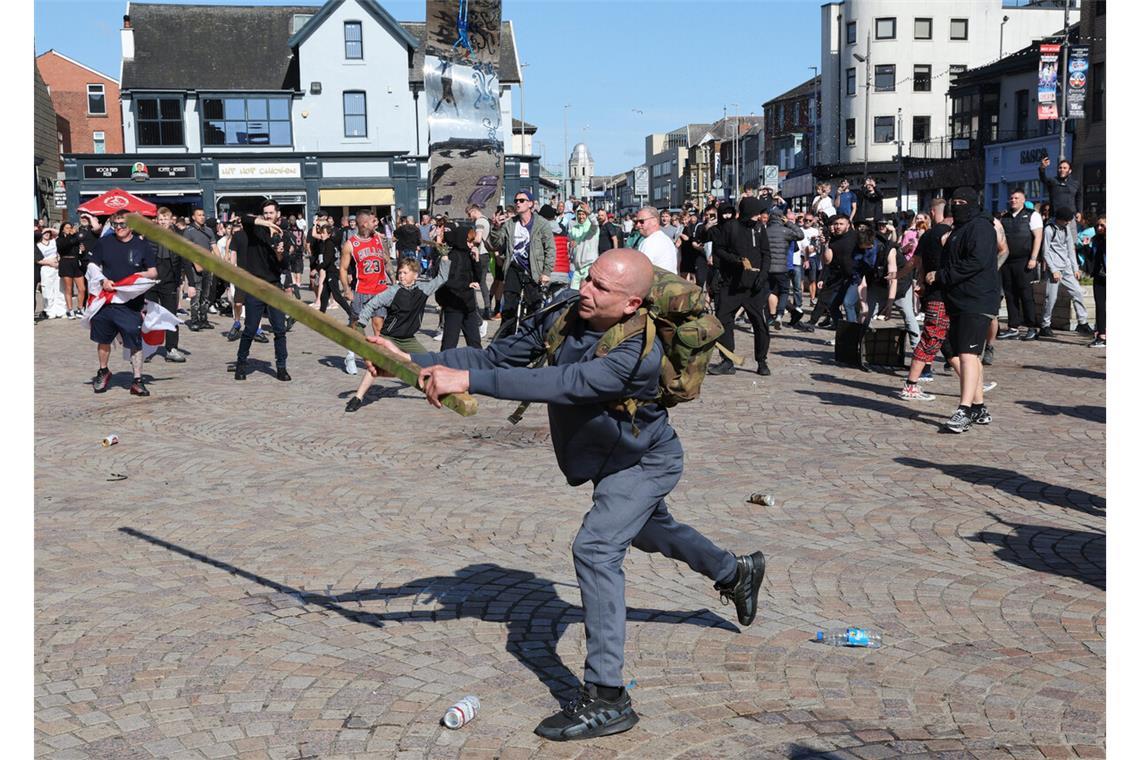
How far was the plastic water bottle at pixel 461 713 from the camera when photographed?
4.41 metres

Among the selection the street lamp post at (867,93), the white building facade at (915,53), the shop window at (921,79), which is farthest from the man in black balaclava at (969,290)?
the shop window at (921,79)

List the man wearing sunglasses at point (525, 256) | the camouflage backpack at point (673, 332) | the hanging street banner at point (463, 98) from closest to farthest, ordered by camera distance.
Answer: the camouflage backpack at point (673, 332) < the hanging street banner at point (463, 98) < the man wearing sunglasses at point (525, 256)

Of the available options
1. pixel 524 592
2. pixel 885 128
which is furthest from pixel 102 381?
pixel 885 128

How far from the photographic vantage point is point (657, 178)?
177375 mm

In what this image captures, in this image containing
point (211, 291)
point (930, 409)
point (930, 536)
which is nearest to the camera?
point (930, 536)

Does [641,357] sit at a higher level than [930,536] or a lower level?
higher

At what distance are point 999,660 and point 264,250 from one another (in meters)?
10.6

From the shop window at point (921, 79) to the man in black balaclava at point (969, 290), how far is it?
62.1m

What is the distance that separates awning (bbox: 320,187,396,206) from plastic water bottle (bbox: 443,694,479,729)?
49606mm

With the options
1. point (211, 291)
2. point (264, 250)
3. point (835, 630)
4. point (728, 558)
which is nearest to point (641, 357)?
point (728, 558)

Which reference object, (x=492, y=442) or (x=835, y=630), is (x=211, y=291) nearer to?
(x=492, y=442)

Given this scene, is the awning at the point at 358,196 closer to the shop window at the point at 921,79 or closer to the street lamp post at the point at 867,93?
the street lamp post at the point at 867,93

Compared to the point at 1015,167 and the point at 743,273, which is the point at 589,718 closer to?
the point at 743,273

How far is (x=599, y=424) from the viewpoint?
447 centimetres
